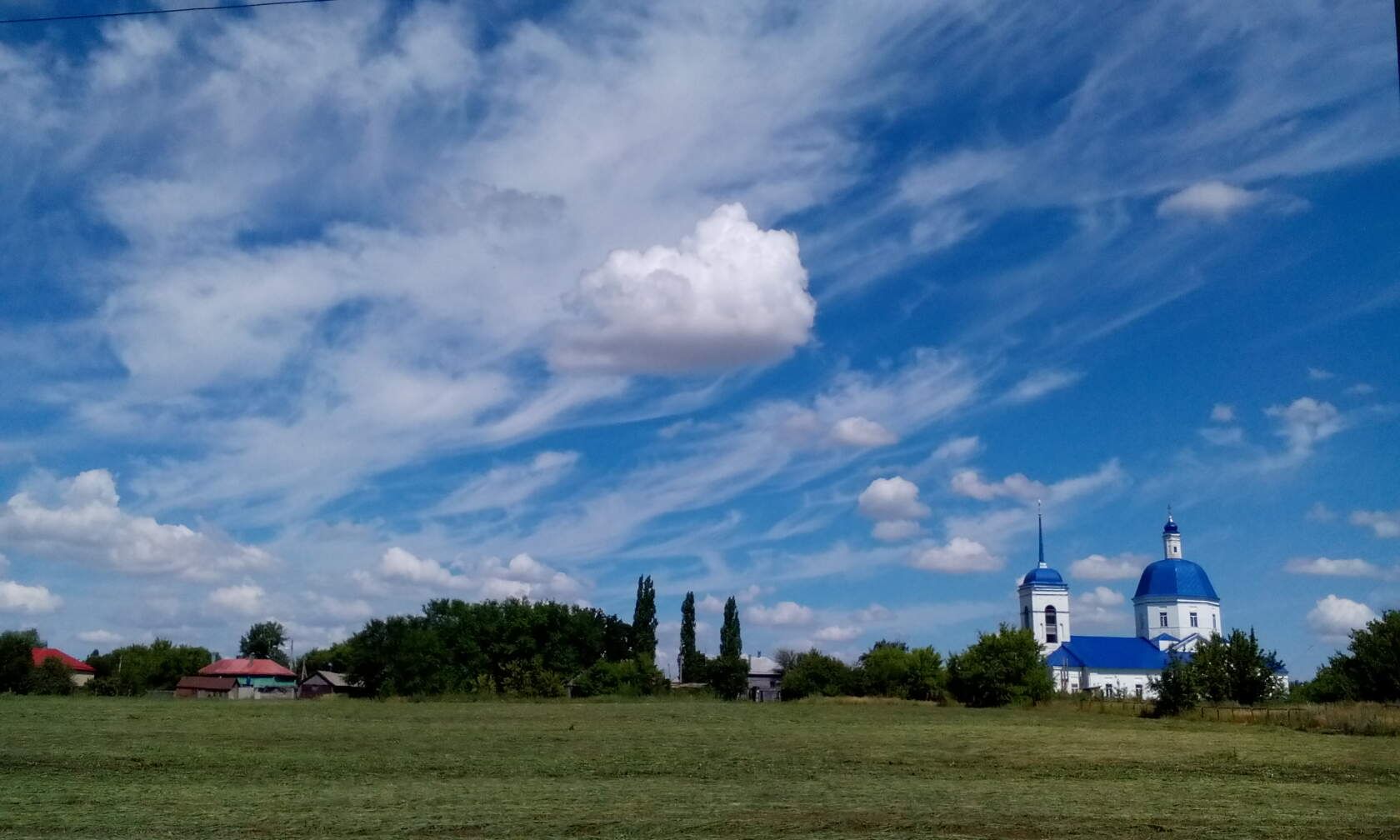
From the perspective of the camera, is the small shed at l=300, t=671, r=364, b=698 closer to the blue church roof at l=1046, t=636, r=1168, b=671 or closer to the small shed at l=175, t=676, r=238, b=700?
the small shed at l=175, t=676, r=238, b=700

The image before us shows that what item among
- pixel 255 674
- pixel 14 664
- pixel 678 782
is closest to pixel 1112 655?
pixel 255 674

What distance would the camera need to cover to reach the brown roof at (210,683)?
418 feet

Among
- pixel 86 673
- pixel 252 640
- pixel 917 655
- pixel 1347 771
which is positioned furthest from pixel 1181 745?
pixel 252 640

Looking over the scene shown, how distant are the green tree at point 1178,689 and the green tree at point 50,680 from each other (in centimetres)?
7464

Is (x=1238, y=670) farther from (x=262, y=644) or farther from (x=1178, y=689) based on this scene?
(x=262, y=644)

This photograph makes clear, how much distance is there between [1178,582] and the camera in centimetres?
13550

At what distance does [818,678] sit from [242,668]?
7471 cm

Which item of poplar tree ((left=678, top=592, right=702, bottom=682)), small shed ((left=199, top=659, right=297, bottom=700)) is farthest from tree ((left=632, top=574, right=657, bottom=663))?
small shed ((left=199, top=659, right=297, bottom=700))

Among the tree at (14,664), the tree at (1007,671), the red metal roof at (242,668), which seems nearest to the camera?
the tree at (1007,671)

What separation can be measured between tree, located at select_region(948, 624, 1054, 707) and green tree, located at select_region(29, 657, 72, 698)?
65.1 metres

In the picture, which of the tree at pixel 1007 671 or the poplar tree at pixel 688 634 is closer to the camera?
the tree at pixel 1007 671

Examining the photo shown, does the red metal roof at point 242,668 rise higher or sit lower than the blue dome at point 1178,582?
lower

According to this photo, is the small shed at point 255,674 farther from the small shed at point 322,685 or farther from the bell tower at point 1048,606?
the bell tower at point 1048,606

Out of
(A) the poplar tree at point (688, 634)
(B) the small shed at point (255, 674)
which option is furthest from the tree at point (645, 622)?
(B) the small shed at point (255, 674)
